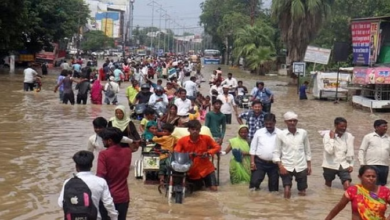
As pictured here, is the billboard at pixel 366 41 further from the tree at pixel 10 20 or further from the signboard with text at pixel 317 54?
the tree at pixel 10 20

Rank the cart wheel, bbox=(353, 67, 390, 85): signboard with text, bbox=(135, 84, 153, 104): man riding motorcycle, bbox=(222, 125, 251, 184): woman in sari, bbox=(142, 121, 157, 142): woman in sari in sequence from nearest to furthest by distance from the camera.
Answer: the cart wheel → bbox=(222, 125, 251, 184): woman in sari → bbox=(142, 121, 157, 142): woman in sari → bbox=(135, 84, 153, 104): man riding motorcycle → bbox=(353, 67, 390, 85): signboard with text

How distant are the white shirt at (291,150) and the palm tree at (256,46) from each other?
1808 inches

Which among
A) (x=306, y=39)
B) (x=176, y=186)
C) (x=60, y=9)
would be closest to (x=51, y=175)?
(x=176, y=186)

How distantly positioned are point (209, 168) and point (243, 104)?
14.2 m

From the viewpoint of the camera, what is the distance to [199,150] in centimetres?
887

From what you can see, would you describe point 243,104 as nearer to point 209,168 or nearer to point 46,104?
point 46,104

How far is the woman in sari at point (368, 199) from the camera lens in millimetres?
5230

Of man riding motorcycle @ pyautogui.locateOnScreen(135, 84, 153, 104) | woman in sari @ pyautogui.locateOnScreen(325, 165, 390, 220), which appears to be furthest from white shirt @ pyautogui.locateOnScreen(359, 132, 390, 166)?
man riding motorcycle @ pyautogui.locateOnScreen(135, 84, 153, 104)

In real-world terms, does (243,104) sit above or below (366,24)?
below

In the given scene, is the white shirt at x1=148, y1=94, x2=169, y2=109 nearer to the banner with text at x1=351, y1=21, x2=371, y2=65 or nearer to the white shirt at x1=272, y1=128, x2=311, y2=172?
the white shirt at x1=272, y1=128, x2=311, y2=172

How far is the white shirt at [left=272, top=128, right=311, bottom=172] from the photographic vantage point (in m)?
8.87

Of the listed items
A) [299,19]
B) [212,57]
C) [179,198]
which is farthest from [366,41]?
[212,57]

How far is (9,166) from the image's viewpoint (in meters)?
11.0

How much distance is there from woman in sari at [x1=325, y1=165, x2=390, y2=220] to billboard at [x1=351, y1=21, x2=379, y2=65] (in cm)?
2168
